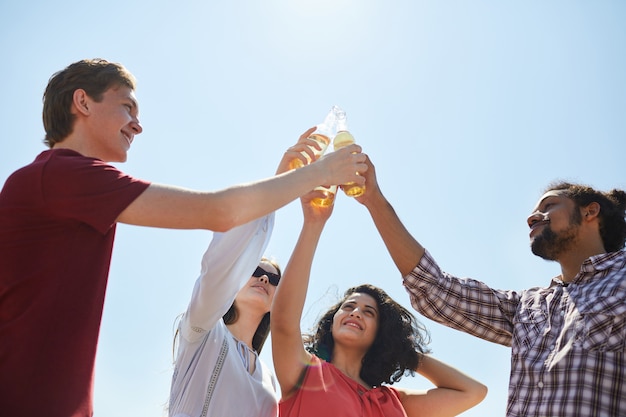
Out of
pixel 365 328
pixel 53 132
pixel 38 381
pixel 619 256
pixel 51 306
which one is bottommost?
pixel 38 381

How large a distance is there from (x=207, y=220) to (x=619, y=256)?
9.10ft

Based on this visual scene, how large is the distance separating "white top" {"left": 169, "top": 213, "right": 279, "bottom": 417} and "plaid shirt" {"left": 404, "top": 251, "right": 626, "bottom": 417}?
1.30 meters

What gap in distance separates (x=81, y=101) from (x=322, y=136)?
1.76m

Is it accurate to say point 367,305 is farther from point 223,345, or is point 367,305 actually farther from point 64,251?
point 64,251

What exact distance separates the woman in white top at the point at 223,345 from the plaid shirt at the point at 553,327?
1.24 metres

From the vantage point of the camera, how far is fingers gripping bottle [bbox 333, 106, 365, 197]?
4.30 metres

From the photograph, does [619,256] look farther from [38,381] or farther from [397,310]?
[38,381]

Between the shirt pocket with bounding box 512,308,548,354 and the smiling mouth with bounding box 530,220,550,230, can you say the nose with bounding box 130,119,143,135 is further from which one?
the smiling mouth with bounding box 530,220,550,230

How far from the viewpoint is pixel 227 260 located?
3211mm

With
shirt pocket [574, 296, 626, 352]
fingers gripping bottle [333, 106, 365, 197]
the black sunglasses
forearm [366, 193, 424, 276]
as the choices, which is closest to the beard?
shirt pocket [574, 296, 626, 352]

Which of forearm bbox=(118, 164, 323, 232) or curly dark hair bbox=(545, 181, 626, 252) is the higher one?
curly dark hair bbox=(545, 181, 626, 252)

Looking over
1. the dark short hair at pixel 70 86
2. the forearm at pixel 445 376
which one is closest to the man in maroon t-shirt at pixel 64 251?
the dark short hair at pixel 70 86

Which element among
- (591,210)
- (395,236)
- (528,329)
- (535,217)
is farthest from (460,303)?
(591,210)

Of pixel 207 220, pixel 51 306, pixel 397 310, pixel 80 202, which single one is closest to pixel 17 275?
pixel 51 306
